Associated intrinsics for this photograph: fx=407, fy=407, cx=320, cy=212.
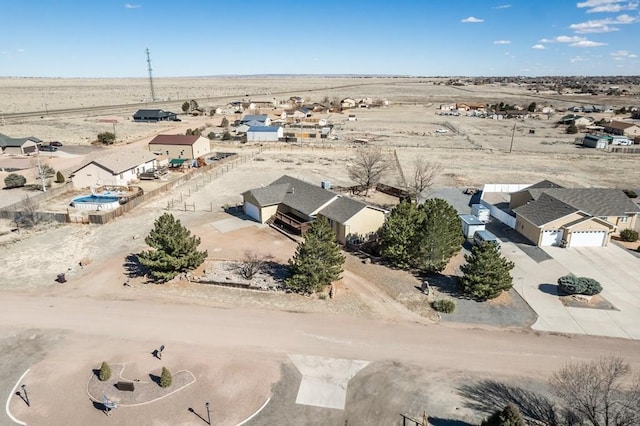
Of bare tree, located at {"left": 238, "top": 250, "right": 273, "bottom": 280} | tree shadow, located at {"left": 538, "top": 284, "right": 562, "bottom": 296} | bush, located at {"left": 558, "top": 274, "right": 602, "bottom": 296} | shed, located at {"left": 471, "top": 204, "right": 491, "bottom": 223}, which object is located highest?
shed, located at {"left": 471, "top": 204, "right": 491, "bottom": 223}

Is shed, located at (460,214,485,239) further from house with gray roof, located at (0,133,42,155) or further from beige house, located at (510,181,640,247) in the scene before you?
house with gray roof, located at (0,133,42,155)

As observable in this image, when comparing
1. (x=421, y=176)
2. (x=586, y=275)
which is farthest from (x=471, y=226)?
(x=421, y=176)

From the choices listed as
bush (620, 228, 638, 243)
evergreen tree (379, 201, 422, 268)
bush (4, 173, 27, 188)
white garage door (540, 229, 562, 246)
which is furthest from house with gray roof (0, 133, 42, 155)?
bush (620, 228, 638, 243)

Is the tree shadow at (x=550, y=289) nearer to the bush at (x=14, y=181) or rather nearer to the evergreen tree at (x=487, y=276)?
the evergreen tree at (x=487, y=276)

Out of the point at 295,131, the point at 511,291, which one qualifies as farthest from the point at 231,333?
the point at 295,131

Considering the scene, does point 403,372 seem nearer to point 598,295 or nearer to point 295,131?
point 598,295

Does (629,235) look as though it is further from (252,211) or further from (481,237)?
(252,211)

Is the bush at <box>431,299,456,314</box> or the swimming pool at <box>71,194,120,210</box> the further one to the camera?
the swimming pool at <box>71,194,120,210</box>
